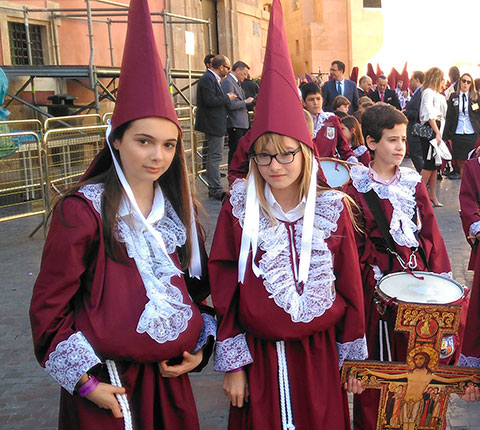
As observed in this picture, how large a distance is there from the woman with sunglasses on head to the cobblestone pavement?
342 centimetres

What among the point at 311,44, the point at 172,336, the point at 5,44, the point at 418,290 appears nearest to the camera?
the point at 172,336

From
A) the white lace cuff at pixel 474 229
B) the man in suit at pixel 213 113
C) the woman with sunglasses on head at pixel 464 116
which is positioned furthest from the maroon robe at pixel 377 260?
the woman with sunglasses on head at pixel 464 116

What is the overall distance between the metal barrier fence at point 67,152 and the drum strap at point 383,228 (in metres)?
5.00

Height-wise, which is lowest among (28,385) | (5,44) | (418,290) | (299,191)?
(28,385)

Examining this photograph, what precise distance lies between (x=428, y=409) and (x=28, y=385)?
2.69 metres

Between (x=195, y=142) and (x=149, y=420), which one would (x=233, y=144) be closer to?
(x=195, y=142)

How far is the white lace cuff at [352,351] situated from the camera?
7.95 feet

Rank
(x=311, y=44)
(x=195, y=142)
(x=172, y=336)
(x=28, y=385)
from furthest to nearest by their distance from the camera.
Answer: (x=311, y=44) < (x=195, y=142) < (x=28, y=385) < (x=172, y=336)

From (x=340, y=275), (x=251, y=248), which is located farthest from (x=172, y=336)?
(x=340, y=275)

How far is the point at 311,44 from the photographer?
3538cm

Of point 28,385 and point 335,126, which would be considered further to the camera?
point 335,126

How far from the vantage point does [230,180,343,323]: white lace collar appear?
2320mm

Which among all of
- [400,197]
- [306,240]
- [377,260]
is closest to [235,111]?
[400,197]

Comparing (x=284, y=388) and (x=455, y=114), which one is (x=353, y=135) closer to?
(x=455, y=114)
